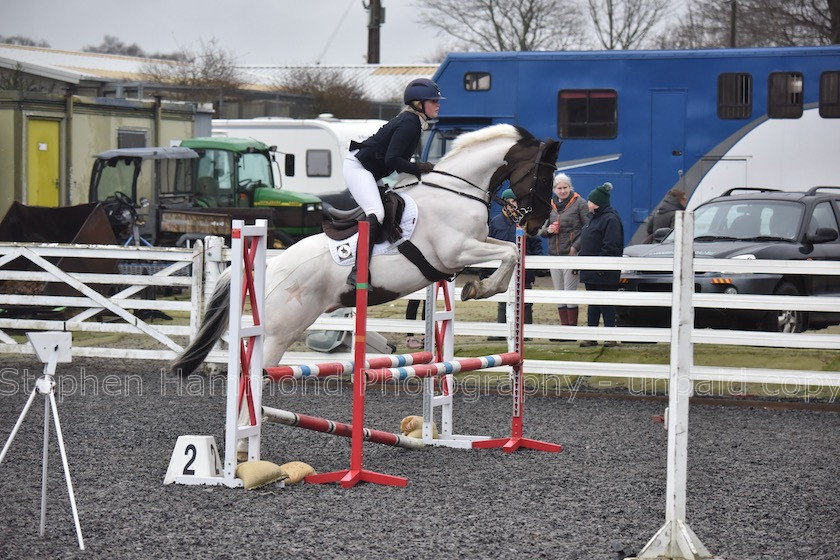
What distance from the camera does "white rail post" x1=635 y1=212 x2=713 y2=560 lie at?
5113mm

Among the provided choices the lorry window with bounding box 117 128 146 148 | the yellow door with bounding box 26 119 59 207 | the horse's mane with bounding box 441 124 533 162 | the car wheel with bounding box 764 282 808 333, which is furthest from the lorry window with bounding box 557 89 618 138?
the horse's mane with bounding box 441 124 533 162

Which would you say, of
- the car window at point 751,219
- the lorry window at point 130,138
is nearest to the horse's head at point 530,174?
the car window at point 751,219

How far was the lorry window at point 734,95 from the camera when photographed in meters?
19.1

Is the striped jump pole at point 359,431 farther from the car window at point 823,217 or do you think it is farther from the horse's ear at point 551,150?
the car window at point 823,217

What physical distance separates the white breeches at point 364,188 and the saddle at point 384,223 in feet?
0.21

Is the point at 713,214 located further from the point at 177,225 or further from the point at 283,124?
the point at 283,124

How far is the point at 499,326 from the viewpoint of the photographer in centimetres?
1113

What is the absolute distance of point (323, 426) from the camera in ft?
23.2

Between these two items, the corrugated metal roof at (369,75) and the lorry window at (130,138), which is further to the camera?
the corrugated metal roof at (369,75)

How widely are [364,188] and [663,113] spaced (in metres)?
12.7

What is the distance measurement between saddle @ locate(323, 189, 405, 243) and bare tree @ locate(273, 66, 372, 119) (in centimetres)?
3642

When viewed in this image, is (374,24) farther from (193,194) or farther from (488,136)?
(488,136)

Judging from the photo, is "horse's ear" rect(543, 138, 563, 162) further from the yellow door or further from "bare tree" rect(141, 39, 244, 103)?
"bare tree" rect(141, 39, 244, 103)

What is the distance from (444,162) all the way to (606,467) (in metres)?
2.50
